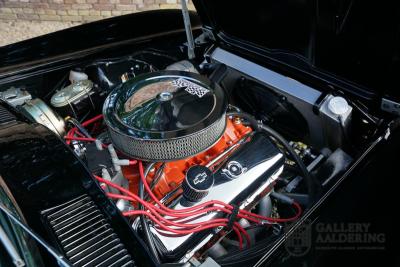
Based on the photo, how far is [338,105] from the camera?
1374 millimetres

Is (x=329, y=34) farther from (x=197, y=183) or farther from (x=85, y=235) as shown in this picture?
(x=85, y=235)

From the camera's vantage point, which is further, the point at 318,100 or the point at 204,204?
the point at 318,100

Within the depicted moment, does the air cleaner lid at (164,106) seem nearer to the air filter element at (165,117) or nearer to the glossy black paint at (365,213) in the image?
the air filter element at (165,117)

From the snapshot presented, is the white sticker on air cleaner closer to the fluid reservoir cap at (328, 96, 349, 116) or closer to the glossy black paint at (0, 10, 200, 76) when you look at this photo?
the fluid reservoir cap at (328, 96, 349, 116)

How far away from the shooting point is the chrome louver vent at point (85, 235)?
92 cm

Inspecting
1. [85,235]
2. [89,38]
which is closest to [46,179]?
[85,235]

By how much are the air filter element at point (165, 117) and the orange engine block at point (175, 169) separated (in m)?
0.09

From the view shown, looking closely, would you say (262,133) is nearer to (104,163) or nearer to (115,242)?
(104,163)

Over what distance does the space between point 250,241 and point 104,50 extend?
1118 mm

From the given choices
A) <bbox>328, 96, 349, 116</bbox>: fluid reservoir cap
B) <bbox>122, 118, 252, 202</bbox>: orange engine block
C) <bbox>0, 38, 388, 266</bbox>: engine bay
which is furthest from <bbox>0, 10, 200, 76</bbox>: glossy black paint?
<bbox>328, 96, 349, 116</bbox>: fluid reservoir cap

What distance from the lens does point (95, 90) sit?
1640 mm

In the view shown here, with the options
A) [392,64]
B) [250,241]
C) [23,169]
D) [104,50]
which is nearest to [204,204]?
[250,241]

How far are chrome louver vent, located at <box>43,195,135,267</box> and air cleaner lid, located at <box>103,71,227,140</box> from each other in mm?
261

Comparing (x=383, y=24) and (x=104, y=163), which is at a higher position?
(x=383, y=24)
